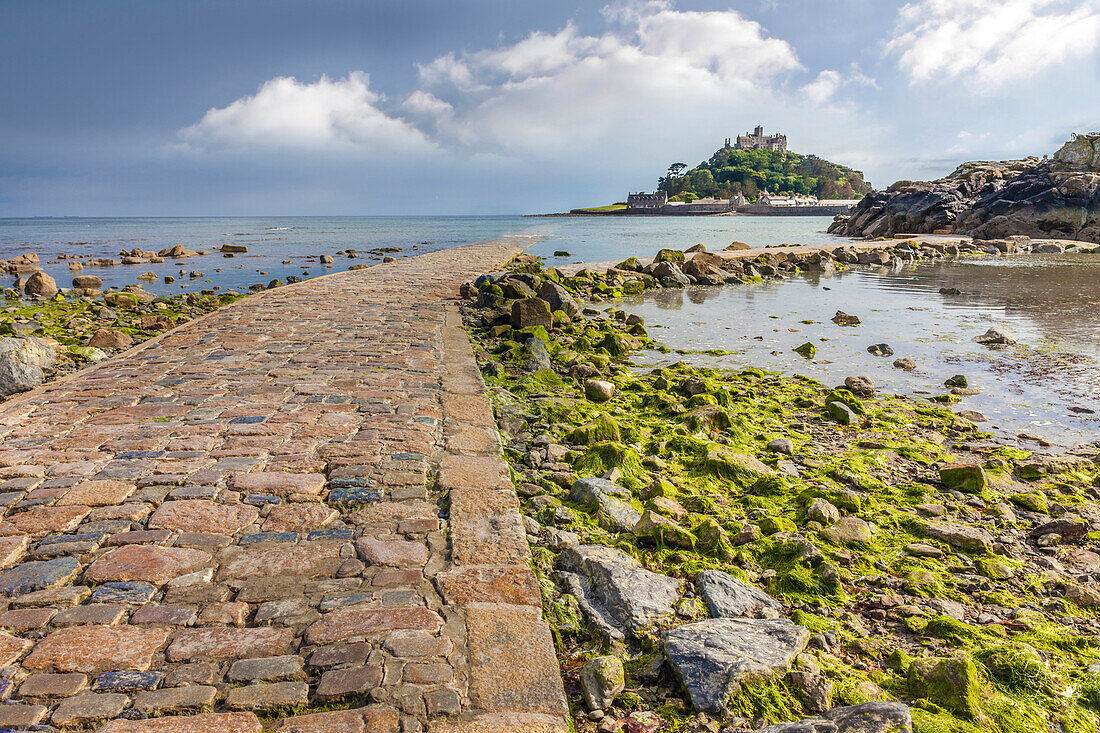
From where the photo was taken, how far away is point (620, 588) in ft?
8.94

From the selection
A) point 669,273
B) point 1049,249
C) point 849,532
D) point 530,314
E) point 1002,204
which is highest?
point 1002,204

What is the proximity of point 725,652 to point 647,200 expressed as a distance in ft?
482

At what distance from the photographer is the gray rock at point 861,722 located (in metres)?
1.89

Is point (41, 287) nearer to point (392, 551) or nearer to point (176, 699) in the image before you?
point (392, 551)

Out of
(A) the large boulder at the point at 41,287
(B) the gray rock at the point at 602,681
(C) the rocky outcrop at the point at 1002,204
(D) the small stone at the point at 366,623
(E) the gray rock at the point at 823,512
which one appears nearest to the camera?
(B) the gray rock at the point at 602,681

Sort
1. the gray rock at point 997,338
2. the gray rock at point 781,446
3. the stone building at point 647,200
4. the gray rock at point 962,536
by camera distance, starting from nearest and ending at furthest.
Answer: the gray rock at point 962,536 → the gray rock at point 781,446 → the gray rock at point 997,338 → the stone building at point 647,200

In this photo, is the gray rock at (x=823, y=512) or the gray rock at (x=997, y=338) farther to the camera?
the gray rock at (x=997, y=338)

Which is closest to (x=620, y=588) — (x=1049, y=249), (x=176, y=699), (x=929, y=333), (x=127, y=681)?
(x=176, y=699)

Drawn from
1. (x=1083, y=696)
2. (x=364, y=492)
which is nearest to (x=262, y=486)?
(x=364, y=492)

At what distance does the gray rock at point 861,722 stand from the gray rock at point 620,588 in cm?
72

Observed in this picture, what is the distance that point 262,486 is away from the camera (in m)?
3.54

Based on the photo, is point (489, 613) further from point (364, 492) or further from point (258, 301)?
point (258, 301)

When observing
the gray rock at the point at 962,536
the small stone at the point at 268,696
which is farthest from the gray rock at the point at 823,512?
the small stone at the point at 268,696

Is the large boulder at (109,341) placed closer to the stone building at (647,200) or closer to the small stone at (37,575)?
the small stone at (37,575)
